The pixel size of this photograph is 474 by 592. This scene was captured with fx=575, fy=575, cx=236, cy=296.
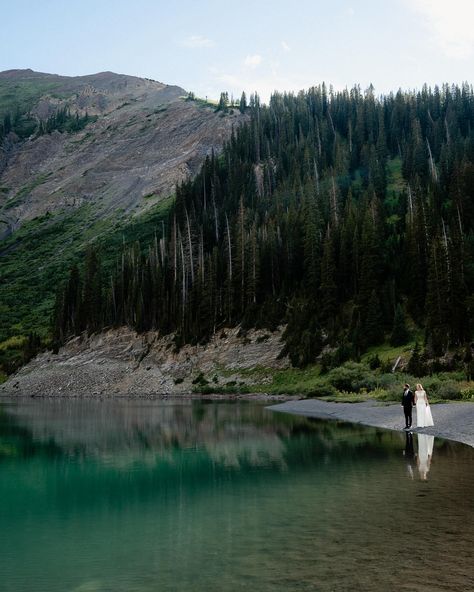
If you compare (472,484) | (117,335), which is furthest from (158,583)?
(117,335)

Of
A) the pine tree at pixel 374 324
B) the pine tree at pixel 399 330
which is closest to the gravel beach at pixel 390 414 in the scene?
the pine tree at pixel 399 330

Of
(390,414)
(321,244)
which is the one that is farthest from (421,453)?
(321,244)

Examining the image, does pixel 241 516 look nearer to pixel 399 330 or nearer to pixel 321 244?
pixel 399 330

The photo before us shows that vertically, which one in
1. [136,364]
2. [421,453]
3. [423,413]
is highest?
[423,413]

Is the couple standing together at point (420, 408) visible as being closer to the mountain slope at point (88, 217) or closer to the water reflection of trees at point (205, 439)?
the water reflection of trees at point (205, 439)

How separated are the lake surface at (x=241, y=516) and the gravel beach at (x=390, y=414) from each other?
232cm

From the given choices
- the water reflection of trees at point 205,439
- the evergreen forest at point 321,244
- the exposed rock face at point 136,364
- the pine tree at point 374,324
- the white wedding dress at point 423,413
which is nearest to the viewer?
the water reflection of trees at point 205,439

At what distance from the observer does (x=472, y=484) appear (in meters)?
14.6

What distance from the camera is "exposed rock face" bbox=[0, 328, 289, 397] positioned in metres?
76.4

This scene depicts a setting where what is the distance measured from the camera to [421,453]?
20125 mm

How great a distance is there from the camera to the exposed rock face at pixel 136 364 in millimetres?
76438

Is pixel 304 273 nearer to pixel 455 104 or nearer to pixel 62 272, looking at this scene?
pixel 62 272

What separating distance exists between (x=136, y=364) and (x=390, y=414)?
59188 mm

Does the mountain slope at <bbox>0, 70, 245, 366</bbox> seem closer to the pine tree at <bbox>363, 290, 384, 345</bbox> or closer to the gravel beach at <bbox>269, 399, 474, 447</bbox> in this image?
the pine tree at <bbox>363, 290, 384, 345</bbox>
